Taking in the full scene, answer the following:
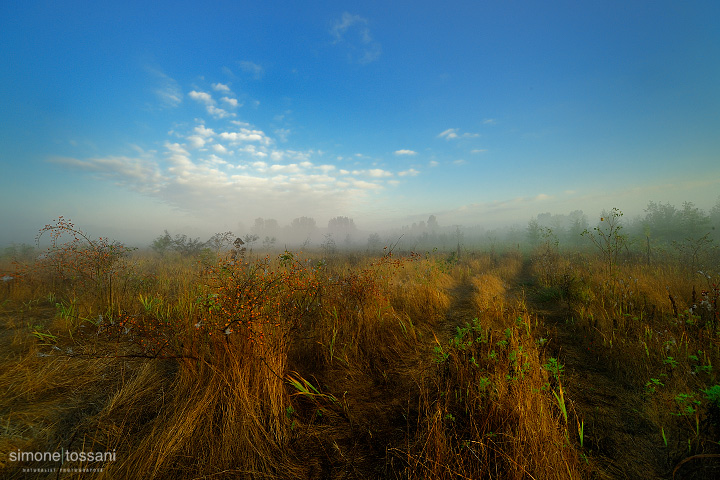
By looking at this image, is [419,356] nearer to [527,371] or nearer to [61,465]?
[527,371]

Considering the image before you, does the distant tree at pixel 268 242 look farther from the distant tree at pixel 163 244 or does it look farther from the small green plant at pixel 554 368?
the small green plant at pixel 554 368

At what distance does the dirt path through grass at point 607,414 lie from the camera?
6.15 ft

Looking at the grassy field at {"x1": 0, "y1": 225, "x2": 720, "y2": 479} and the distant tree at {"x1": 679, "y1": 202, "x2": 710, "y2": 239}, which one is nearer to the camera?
the grassy field at {"x1": 0, "y1": 225, "x2": 720, "y2": 479}

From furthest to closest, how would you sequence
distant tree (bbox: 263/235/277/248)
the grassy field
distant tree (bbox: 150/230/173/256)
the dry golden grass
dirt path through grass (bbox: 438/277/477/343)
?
1. distant tree (bbox: 263/235/277/248)
2. distant tree (bbox: 150/230/173/256)
3. the dry golden grass
4. dirt path through grass (bbox: 438/277/477/343)
5. the grassy field

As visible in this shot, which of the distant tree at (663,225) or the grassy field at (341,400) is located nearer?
the grassy field at (341,400)

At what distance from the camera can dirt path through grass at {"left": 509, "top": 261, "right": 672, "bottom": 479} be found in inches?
73.7

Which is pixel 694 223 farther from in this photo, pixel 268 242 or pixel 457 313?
pixel 268 242

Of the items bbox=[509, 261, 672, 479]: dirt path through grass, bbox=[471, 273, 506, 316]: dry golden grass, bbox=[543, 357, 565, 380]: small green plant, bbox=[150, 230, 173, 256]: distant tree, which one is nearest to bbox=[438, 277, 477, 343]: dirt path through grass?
→ bbox=[471, 273, 506, 316]: dry golden grass

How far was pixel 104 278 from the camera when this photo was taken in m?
5.50

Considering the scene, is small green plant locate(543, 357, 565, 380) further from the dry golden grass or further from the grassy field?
the dry golden grass

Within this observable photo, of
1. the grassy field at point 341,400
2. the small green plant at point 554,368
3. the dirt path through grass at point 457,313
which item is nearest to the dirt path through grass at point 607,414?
the grassy field at point 341,400

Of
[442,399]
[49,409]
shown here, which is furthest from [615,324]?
[49,409]

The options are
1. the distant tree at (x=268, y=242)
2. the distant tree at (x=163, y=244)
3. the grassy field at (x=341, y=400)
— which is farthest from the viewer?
the distant tree at (x=268, y=242)

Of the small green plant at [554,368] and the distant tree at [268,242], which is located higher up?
the distant tree at [268,242]
